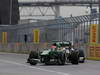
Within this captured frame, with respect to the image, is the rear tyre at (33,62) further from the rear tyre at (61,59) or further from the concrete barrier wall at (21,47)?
the concrete barrier wall at (21,47)

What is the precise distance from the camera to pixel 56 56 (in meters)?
25.5

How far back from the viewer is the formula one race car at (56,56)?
83.5 feet

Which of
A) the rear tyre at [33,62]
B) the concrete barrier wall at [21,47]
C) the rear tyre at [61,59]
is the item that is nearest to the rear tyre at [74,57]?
the rear tyre at [61,59]

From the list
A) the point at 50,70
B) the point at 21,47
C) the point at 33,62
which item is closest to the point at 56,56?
the point at 33,62

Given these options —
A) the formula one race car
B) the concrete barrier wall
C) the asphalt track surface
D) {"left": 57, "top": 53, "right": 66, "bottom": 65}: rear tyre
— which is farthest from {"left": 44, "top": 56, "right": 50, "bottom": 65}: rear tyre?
the concrete barrier wall

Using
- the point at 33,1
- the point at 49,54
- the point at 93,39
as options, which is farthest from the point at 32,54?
the point at 33,1

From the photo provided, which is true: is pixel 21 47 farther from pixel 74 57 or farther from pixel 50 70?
pixel 50 70

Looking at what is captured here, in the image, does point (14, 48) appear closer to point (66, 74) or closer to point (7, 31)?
point (7, 31)

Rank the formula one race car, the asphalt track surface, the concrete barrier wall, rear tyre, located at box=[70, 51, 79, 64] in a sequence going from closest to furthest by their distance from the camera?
the asphalt track surface < the formula one race car < rear tyre, located at box=[70, 51, 79, 64] < the concrete barrier wall

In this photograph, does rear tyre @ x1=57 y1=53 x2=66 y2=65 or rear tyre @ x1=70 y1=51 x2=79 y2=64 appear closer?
rear tyre @ x1=57 y1=53 x2=66 y2=65

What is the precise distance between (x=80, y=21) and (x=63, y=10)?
68195 mm

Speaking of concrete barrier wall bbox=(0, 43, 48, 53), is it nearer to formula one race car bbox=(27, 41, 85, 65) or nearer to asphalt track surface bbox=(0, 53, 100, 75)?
formula one race car bbox=(27, 41, 85, 65)

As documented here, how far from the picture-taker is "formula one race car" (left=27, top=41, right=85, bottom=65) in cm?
2544

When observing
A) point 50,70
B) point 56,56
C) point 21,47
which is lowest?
point 50,70
